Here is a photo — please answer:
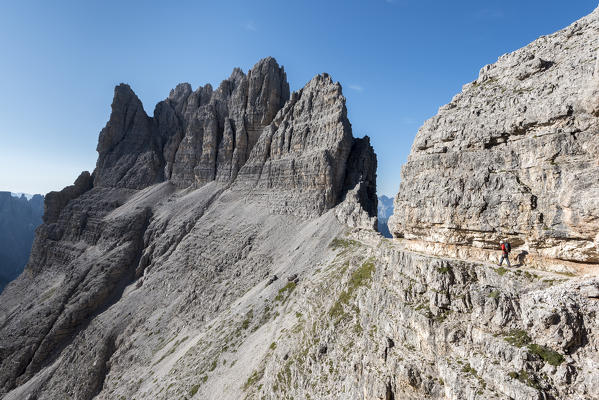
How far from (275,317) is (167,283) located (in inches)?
1584

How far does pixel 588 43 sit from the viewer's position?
52.9 ft

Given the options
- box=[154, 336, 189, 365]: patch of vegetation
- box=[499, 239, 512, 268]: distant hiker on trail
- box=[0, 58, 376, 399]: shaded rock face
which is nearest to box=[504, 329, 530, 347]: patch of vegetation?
box=[499, 239, 512, 268]: distant hiker on trail

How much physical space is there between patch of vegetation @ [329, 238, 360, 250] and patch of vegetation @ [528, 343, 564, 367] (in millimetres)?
31947

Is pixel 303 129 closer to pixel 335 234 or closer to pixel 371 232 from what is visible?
pixel 335 234

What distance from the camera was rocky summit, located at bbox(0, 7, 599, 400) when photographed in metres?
13.3

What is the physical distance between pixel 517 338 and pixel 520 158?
987cm

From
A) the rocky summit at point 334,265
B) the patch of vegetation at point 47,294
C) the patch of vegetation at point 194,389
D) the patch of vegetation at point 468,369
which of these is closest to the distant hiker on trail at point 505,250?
the rocky summit at point 334,265

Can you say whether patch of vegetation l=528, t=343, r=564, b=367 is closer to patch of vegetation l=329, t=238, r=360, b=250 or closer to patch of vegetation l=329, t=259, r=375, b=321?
patch of vegetation l=329, t=259, r=375, b=321

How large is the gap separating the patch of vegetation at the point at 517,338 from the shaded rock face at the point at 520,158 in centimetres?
446

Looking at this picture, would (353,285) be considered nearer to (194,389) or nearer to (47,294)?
(194,389)

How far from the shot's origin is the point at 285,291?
141 feet

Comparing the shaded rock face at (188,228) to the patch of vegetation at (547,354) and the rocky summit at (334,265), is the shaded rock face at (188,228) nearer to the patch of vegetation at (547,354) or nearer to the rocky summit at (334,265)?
the rocky summit at (334,265)

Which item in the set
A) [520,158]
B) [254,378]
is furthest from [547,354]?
[254,378]

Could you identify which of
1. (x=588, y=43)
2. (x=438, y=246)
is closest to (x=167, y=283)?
(x=438, y=246)
